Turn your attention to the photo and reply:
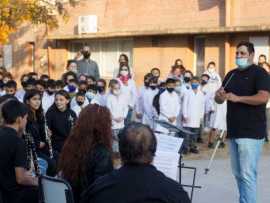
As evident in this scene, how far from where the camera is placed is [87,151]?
4.44 metres

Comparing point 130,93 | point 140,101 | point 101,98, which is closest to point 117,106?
point 101,98

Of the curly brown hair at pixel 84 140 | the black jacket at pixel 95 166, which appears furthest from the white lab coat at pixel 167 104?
the black jacket at pixel 95 166

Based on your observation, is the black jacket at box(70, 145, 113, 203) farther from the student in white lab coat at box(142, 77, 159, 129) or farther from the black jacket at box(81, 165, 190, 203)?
the student in white lab coat at box(142, 77, 159, 129)

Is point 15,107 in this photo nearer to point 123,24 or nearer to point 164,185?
point 164,185

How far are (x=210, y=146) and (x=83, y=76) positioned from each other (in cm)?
281

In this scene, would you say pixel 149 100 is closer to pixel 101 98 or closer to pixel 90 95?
pixel 101 98

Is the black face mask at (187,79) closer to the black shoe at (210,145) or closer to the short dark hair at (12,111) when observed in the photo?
the black shoe at (210,145)

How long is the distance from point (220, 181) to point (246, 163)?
2.89 m

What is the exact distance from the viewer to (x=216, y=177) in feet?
29.6

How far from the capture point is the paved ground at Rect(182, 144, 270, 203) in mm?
7664

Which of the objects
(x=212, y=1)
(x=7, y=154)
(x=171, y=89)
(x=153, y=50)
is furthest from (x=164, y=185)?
(x=153, y=50)

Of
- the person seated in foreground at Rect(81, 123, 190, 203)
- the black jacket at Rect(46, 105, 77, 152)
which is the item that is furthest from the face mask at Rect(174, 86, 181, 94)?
the person seated in foreground at Rect(81, 123, 190, 203)

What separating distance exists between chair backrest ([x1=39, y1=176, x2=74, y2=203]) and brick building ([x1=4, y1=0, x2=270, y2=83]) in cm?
1288

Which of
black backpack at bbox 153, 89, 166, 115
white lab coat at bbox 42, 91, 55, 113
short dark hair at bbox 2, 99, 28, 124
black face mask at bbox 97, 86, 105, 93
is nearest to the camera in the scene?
short dark hair at bbox 2, 99, 28, 124
